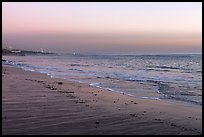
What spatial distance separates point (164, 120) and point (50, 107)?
153 inches

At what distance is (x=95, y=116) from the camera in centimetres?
996

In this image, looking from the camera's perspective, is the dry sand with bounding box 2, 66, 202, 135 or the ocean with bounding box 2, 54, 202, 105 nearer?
the dry sand with bounding box 2, 66, 202, 135

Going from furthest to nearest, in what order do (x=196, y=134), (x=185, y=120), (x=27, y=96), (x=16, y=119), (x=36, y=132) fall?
(x=27, y=96)
(x=185, y=120)
(x=16, y=119)
(x=196, y=134)
(x=36, y=132)

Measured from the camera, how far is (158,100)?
1418 cm

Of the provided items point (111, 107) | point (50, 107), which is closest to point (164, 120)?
point (111, 107)

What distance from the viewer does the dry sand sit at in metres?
8.12

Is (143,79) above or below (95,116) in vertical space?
above

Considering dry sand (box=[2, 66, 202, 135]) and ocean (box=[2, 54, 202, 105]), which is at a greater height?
ocean (box=[2, 54, 202, 105])

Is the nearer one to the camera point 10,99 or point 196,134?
point 196,134

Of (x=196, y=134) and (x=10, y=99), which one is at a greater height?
(x=10, y=99)

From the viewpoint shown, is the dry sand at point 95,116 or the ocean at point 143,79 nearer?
the dry sand at point 95,116

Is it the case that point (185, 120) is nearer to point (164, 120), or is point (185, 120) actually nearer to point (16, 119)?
point (164, 120)

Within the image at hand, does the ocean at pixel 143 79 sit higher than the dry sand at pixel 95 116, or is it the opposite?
the ocean at pixel 143 79

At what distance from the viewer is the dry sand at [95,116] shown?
812 cm
